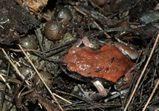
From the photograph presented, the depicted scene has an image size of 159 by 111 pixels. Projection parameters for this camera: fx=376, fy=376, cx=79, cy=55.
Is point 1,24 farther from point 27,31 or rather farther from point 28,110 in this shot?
point 28,110

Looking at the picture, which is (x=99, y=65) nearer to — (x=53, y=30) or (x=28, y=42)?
(x=53, y=30)

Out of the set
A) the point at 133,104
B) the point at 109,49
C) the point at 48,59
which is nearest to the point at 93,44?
the point at 109,49

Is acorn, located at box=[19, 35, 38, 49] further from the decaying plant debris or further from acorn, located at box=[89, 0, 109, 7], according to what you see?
acorn, located at box=[89, 0, 109, 7]

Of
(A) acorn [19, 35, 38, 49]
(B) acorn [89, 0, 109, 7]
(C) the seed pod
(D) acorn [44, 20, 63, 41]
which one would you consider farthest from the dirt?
(B) acorn [89, 0, 109, 7]

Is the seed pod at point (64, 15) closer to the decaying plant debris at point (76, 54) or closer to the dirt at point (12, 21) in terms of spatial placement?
the decaying plant debris at point (76, 54)

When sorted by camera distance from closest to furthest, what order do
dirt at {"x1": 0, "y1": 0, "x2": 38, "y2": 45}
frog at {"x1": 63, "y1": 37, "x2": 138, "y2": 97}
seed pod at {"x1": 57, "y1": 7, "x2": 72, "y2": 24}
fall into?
dirt at {"x1": 0, "y1": 0, "x2": 38, "y2": 45} → frog at {"x1": 63, "y1": 37, "x2": 138, "y2": 97} → seed pod at {"x1": 57, "y1": 7, "x2": 72, "y2": 24}

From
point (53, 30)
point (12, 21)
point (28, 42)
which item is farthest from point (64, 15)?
point (12, 21)
